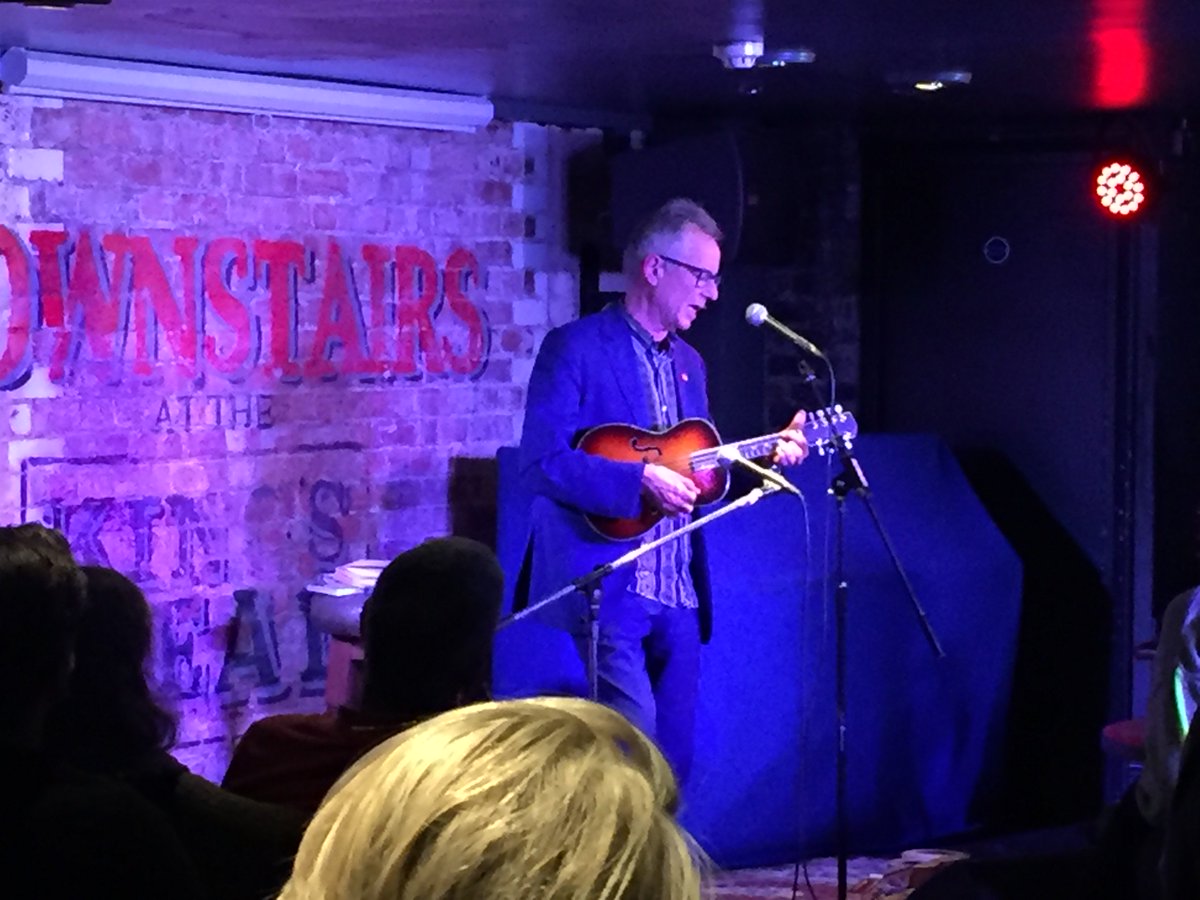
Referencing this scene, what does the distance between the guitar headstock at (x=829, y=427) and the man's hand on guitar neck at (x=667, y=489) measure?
1.52 ft

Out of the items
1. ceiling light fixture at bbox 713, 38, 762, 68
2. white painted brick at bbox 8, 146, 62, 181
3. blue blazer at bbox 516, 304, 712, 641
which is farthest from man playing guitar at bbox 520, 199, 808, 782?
white painted brick at bbox 8, 146, 62, 181

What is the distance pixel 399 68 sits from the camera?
4809mm

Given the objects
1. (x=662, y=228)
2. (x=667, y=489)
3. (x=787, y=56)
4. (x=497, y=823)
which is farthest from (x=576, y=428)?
(x=497, y=823)

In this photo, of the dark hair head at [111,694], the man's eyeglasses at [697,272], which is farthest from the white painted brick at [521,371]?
the dark hair head at [111,694]

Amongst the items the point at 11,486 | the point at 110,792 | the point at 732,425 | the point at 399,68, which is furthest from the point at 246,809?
the point at 732,425

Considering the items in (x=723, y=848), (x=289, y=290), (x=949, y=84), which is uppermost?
(x=949, y=84)

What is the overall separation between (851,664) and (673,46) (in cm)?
191

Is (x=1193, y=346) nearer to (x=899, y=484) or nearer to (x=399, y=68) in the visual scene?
(x=899, y=484)

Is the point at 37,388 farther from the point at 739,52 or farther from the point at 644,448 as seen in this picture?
the point at 739,52

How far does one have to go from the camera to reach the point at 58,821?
1.94 meters

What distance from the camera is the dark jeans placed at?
164 inches

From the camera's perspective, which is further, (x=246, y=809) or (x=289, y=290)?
(x=289, y=290)

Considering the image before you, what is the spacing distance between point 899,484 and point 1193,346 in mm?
1102

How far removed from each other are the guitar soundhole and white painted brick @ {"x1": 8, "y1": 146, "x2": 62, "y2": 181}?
1574 millimetres
